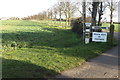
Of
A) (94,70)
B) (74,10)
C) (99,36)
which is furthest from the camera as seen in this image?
(74,10)

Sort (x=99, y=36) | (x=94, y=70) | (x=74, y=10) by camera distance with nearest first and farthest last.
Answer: (x=94, y=70) < (x=99, y=36) < (x=74, y=10)

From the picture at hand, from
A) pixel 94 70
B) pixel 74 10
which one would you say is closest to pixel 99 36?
pixel 94 70

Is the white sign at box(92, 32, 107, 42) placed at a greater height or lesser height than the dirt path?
greater

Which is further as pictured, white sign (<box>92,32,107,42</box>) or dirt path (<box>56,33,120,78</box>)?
white sign (<box>92,32,107,42</box>)

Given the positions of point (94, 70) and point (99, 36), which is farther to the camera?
point (99, 36)

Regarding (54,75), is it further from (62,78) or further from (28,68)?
(28,68)

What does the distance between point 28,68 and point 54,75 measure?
96 centimetres

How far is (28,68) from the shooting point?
535cm

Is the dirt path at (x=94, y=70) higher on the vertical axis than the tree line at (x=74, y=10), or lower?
lower

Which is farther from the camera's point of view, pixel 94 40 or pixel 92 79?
pixel 94 40

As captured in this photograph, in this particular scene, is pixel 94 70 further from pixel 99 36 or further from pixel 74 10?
pixel 74 10

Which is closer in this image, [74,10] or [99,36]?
[99,36]

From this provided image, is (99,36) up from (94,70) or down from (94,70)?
up

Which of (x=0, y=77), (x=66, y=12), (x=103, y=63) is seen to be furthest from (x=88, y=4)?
(x=66, y=12)
